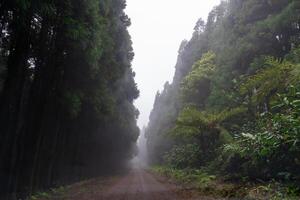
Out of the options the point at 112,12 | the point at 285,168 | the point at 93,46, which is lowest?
the point at 285,168

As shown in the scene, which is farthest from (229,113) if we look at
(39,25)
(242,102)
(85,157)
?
(85,157)

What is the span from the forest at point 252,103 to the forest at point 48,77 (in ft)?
21.8

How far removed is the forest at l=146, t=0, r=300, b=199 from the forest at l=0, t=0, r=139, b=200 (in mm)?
6655

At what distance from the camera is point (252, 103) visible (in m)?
22.2

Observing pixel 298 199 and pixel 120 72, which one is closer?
pixel 298 199

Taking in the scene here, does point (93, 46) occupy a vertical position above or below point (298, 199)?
above

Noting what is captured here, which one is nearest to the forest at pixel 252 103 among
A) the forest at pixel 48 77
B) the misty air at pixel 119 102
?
the misty air at pixel 119 102

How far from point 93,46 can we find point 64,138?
38.6 ft

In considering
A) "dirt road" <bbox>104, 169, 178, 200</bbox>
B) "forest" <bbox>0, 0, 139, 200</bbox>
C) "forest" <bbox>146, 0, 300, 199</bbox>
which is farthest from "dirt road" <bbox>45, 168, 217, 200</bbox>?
"forest" <bbox>146, 0, 300, 199</bbox>

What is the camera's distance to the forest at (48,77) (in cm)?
1270

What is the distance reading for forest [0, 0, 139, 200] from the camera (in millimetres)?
Result: 12695

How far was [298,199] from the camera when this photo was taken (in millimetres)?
9586

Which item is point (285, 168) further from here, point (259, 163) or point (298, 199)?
point (298, 199)

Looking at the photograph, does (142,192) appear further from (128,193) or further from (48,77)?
(48,77)
